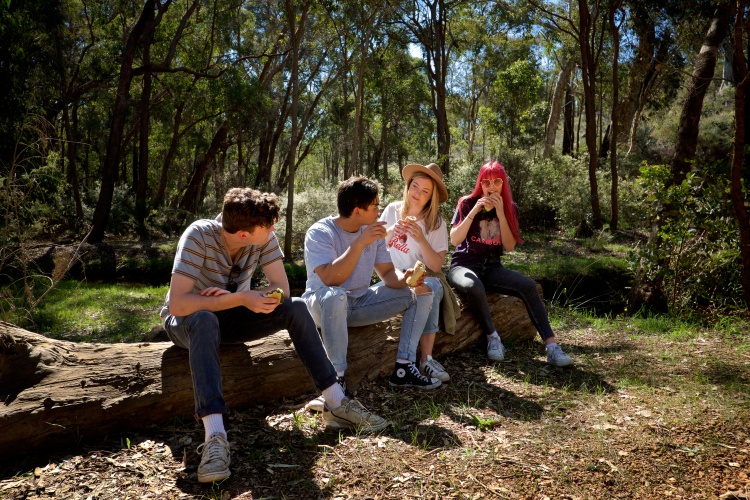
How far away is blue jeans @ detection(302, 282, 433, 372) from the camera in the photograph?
3270 mm

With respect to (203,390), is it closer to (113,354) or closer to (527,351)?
(113,354)

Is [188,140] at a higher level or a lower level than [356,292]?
higher

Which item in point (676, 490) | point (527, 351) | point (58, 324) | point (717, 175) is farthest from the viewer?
point (58, 324)

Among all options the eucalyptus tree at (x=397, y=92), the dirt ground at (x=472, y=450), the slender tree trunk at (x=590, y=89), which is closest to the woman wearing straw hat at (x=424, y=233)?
the dirt ground at (x=472, y=450)

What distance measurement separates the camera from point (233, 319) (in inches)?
119

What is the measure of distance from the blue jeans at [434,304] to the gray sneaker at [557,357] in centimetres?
86

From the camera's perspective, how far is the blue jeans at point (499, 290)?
4258mm

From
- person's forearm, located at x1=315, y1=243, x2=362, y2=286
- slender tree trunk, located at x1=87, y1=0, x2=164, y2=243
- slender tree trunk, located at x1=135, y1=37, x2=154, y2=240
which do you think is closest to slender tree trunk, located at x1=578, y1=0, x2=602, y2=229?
person's forearm, located at x1=315, y1=243, x2=362, y2=286

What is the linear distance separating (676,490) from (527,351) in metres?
2.17

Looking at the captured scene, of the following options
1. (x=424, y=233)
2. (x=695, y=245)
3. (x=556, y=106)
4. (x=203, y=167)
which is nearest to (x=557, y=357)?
(x=424, y=233)

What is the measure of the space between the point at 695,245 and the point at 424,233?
3079 millimetres

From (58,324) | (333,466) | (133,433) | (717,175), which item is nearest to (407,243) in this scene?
(333,466)

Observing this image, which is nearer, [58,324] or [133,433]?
[133,433]

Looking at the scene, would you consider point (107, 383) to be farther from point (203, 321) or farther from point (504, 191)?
point (504, 191)
